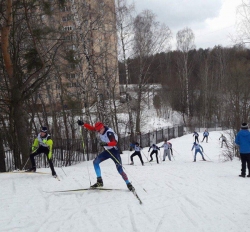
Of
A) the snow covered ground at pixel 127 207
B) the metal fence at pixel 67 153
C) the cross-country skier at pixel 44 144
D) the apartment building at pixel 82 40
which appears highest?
the apartment building at pixel 82 40

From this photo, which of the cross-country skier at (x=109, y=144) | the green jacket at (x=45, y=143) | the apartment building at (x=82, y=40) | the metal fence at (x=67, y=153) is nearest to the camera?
the cross-country skier at (x=109, y=144)

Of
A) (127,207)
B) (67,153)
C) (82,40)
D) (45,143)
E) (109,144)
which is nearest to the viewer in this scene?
(127,207)

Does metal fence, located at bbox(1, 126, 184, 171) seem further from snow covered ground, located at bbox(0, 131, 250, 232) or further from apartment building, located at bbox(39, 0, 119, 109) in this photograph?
snow covered ground, located at bbox(0, 131, 250, 232)

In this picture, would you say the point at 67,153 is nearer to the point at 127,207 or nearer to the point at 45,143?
the point at 45,143

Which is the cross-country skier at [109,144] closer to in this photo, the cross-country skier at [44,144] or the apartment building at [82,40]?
the cross-country skier at [44,144]

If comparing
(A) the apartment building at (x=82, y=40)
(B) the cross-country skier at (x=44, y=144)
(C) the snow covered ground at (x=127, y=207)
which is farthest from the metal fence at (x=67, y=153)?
(C) the snow covered ground at (x=127, y=207)

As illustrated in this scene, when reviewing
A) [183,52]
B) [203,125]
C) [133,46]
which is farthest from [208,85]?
[133,46]

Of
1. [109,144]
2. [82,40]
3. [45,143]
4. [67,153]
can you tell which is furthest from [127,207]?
[82,40]

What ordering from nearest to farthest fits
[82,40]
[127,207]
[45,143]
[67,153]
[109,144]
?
[127,207] < [109,144] < [45,143] < [82,40] < [67,153]

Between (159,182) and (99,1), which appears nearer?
(159,182)

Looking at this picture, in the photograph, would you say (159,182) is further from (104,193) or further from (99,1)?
(99,1)

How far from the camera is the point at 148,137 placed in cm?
Result: 3016

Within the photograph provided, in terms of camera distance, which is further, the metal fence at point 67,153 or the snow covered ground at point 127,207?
the metal fence at point 67,153

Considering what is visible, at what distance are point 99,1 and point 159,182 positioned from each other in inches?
675
